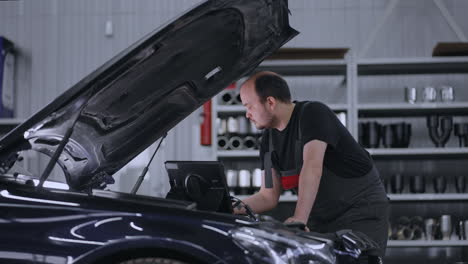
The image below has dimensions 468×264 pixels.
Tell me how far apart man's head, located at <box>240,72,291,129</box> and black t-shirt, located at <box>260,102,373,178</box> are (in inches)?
3.3

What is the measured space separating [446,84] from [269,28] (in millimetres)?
3642

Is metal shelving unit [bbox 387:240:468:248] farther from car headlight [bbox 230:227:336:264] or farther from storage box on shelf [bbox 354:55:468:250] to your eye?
car headlight [bbox 230:227:336:264]

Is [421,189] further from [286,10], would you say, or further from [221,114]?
[286,10]

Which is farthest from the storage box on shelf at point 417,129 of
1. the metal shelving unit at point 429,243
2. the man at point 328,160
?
the man at point 328,160

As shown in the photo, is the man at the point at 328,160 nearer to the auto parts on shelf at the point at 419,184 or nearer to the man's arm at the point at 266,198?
the man's arm at the point at 266,198

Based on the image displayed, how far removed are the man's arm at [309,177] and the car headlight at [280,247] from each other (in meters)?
0.28

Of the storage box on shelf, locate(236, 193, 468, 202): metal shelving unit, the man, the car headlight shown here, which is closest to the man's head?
the man

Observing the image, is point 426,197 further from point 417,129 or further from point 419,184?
point 417,129

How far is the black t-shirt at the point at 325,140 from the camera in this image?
237 centimetres

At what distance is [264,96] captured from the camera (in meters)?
2.44

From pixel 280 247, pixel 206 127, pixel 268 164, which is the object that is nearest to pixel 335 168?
pixel 268 164

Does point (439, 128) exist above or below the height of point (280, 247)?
above

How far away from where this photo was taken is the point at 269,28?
2.39 meters

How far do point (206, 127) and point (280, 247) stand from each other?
378 cm
